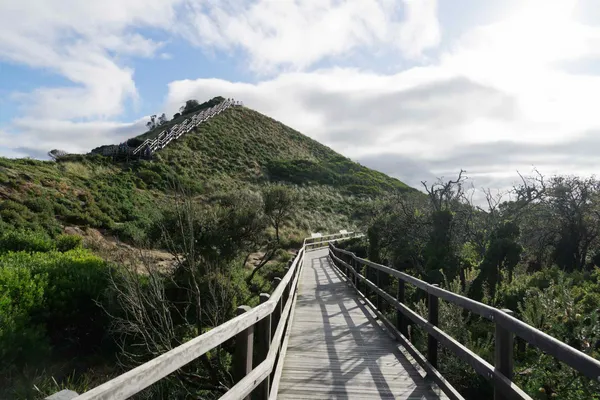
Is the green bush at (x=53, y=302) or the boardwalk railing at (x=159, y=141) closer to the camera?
the green bush at (x=53, y=302)

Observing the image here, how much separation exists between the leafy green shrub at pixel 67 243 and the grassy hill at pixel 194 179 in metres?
1.37

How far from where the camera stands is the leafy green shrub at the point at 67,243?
17312mm

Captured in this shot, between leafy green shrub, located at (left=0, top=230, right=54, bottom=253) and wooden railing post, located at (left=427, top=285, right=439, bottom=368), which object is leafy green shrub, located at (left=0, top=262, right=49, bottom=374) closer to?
leafy green shrub, located at (left=0, top=230, right=54, bottom=253)

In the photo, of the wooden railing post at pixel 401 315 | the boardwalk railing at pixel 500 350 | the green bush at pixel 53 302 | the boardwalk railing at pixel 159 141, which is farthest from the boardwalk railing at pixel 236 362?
the boardwalk railing at pixel 159 141

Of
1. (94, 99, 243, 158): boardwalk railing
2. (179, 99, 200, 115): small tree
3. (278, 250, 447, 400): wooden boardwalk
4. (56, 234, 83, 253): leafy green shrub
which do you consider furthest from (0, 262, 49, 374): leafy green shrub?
(179, 99, 200, 115): small tree

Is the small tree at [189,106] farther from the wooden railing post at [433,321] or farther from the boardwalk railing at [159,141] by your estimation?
the wooden railing post at [433,321]

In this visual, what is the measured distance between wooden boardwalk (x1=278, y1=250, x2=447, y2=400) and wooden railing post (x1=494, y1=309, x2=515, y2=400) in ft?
4.40

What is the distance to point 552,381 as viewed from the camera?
205 inches

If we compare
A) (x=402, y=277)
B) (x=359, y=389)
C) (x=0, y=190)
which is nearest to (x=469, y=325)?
(x=402, y=277)

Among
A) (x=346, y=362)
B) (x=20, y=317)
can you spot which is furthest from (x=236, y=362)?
(x=20, y=317)

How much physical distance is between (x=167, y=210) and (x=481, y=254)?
9.93 m

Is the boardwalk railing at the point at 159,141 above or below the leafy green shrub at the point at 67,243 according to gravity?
above

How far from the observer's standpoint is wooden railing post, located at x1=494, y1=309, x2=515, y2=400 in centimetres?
334

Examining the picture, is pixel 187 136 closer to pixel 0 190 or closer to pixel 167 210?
pixel 0 190
